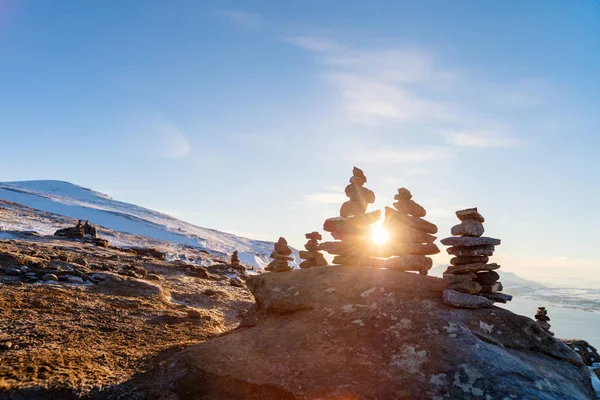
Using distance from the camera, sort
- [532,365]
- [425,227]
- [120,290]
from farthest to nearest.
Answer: [120,290], [425,227], [532,365]

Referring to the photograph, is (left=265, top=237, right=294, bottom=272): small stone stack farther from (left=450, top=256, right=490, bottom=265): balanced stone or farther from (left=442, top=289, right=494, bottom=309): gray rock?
(left=442, top=289, right=494, bottom=309): gray rock

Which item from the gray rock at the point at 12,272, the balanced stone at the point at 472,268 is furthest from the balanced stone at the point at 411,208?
the gray rock at the point at 12,272

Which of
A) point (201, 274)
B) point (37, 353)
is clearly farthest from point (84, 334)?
point (201, 274)

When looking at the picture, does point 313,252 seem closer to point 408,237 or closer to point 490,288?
point 408,237

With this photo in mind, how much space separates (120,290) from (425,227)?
17128 millimetres

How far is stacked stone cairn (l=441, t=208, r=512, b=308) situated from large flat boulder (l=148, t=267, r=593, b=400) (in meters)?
0.80

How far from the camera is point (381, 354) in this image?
33.4ft

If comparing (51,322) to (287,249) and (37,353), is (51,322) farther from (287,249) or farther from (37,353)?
(287,249)

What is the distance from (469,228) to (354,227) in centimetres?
513

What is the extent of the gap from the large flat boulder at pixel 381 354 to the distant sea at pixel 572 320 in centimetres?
10422

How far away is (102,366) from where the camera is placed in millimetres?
10047

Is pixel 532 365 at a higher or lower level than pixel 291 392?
higher

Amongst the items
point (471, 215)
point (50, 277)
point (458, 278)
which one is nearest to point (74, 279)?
point (50, 277)

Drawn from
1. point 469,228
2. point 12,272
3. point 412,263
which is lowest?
point 12,272
